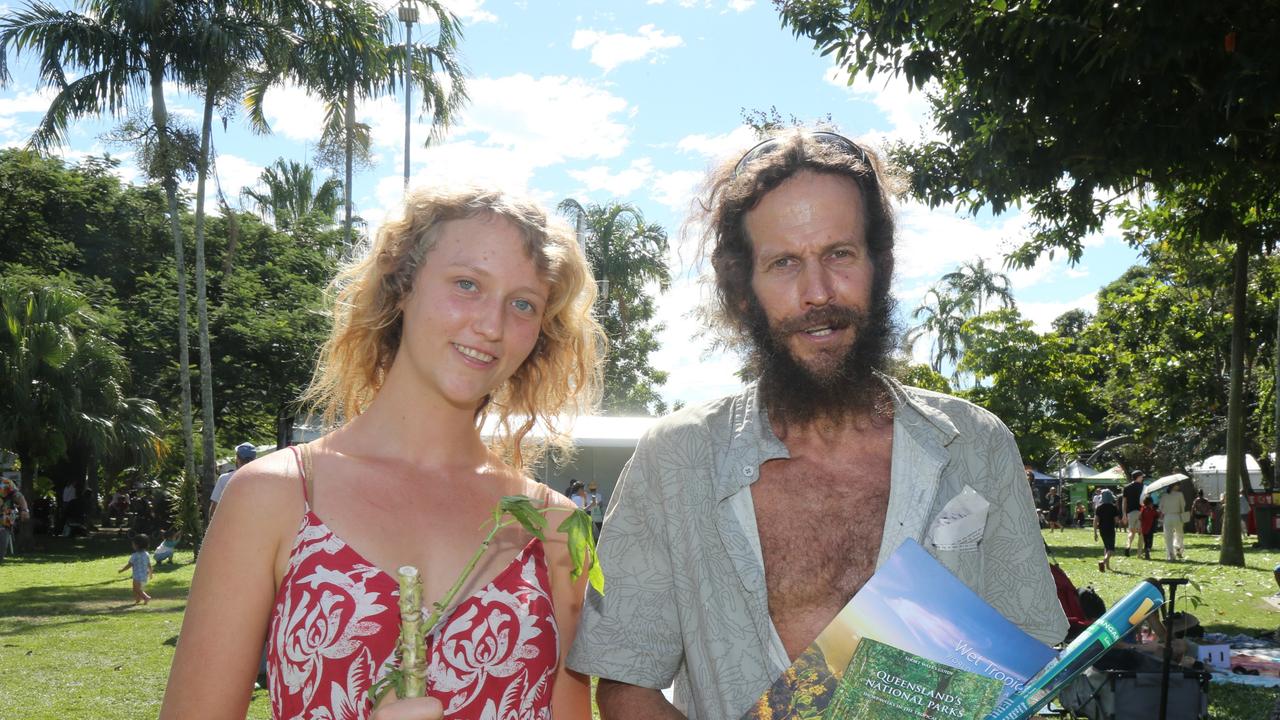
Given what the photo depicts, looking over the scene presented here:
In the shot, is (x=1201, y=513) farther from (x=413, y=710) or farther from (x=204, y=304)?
(x=413, y=710)

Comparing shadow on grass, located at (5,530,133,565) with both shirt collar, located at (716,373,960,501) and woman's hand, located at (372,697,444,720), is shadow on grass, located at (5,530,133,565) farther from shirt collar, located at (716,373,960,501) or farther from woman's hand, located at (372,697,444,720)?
woman's hand, located at (372,697,444,720)

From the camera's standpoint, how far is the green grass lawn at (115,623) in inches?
299

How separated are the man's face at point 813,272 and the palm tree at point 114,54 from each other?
1756cm

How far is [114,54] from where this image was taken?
56.8 ft

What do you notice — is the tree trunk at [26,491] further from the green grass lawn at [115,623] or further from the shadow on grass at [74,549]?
the green grass lawn at [115,623]

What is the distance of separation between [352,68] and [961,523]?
1865 cm

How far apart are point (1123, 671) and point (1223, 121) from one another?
362 cm

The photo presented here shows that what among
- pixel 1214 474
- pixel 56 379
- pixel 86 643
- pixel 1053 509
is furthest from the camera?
pixel 1214 474

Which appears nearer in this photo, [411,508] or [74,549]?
[411,508]

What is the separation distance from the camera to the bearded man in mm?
1905

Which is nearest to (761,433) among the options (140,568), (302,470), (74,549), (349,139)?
(302,470)

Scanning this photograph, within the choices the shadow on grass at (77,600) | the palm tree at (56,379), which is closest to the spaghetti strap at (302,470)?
the shadow on grass at (77,600)

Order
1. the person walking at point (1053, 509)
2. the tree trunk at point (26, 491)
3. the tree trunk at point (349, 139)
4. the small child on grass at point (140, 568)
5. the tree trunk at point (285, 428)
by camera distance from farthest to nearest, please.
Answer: the person walking at point (1053, 509) → the tree trunk at point (26, 491) → the tree trunk at point (285, 428) → the tree trunk at point (349, 139) → the small child on grass at point (140, 568)

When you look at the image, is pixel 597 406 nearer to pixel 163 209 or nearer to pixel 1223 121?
pixel 1223 121
